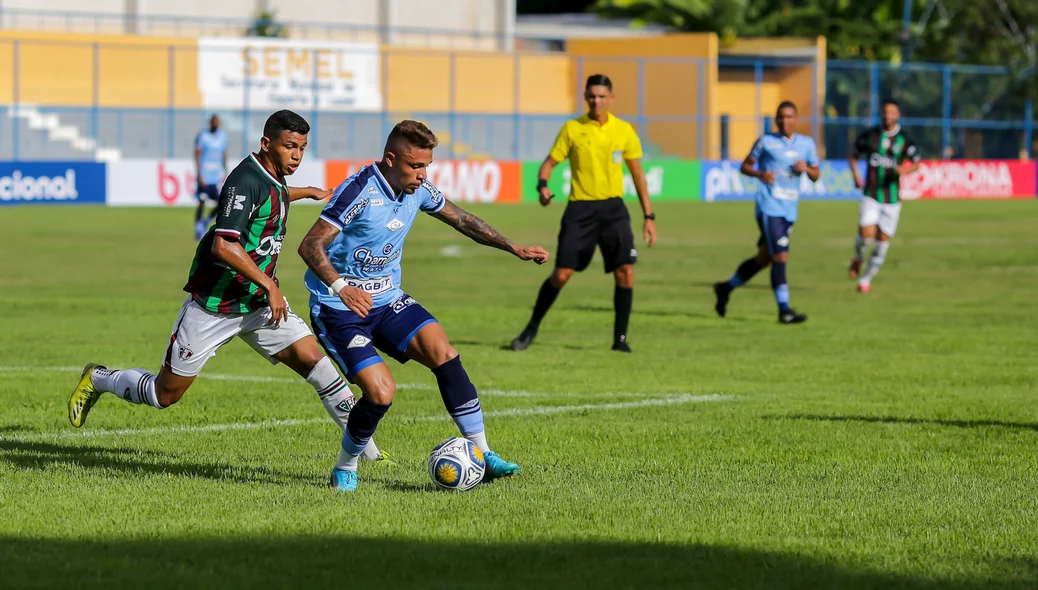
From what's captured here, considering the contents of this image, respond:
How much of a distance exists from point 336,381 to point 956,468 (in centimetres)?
309

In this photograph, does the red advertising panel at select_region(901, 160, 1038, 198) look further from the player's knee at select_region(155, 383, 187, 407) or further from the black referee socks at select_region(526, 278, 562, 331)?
the player's knee at select_region(155, 383, 187, 407)

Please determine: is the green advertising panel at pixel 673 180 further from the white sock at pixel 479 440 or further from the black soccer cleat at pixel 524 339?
the white sock at pixel 479 440

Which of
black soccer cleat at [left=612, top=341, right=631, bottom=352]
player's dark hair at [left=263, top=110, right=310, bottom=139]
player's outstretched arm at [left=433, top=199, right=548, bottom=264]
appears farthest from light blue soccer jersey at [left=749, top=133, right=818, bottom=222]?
player's dark hair at [left=263, top=110, right=310, bottom=139]

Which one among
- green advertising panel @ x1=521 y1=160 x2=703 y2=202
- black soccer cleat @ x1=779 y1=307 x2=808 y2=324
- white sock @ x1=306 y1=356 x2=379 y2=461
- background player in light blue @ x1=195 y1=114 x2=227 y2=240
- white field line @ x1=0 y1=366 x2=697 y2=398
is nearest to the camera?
white sock @ x1=306 y1=356 x2=379 y2=461

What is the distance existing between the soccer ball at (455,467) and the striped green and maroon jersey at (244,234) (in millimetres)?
1188

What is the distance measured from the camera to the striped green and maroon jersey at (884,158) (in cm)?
1906

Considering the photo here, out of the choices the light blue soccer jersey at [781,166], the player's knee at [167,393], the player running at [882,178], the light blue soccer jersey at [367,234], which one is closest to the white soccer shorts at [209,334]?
the player's knee at [167,393]

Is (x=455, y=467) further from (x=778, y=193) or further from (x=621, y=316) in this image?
(x=778, y=193)

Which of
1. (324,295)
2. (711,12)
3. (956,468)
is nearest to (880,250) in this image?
(956,468)

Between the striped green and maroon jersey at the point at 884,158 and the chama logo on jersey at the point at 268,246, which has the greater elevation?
the striped green and maroon jersey at the point at 884,158

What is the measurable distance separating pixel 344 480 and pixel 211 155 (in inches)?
886

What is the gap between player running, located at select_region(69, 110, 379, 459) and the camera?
7105 mm

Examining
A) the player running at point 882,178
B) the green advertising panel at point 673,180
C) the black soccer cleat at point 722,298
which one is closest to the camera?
the black soccer cleat at point 722,298

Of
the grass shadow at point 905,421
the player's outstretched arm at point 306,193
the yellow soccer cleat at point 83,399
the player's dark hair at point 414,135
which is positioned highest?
the player's dark hair at point 414,135
